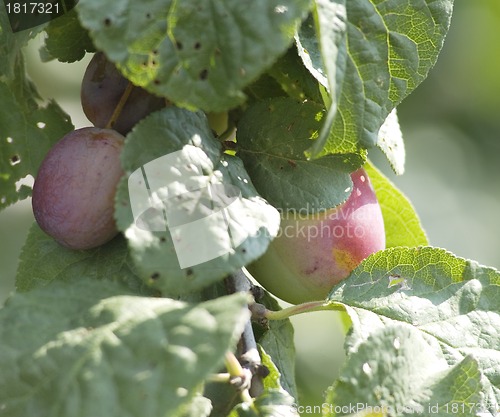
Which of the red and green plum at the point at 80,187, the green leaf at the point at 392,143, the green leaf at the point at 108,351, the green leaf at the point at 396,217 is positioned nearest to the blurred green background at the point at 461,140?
the green leaf at the point at 396,217

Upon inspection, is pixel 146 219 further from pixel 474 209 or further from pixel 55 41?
pixel 474 209

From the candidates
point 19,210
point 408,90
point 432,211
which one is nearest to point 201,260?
point 408,90

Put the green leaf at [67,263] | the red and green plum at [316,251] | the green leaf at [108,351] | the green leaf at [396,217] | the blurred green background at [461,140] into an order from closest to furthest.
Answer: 1. the green leaf at [108,351]
2. the green leaf at [67,263]
3. the red and green plum at [316,251]
4. the green leaf at [396,217]
5. the blurred green background at [461,140]

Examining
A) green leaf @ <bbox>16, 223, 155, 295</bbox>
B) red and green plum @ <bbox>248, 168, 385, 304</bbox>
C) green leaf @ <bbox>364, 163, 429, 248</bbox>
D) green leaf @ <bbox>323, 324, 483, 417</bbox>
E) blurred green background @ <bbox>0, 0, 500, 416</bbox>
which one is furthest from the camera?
blurred green background @ <bbox>0, 0, 500, 416</bbox>

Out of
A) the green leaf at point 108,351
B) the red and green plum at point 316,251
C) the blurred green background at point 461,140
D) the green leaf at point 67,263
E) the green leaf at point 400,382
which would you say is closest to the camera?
the green leaf at point 108,351

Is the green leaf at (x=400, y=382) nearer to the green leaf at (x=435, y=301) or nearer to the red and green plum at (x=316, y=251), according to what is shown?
the green leaf at (x=435, y=301)

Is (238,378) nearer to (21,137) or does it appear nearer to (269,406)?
(269,406)

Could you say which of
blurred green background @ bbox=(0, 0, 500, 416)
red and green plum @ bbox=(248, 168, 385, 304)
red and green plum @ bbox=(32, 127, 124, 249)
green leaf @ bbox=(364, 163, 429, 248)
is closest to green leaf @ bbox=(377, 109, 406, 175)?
red and green plum @ bbox=(248, 168, 385, 304)

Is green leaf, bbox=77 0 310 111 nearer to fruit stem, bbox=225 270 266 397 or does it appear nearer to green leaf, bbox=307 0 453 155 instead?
green leaf, bbox=307 0 453 155
